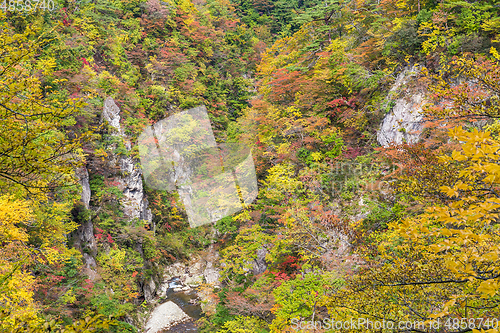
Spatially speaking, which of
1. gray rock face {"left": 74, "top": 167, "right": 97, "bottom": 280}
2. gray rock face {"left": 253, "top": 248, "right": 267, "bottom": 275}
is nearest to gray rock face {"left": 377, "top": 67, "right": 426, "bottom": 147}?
gray rock face {"left": 253, "top": 248, "right": 267, "bottom": 275}

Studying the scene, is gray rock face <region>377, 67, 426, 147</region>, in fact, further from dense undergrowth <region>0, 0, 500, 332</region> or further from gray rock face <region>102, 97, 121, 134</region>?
gray rock face <region>102, 97, 121, 134</region>

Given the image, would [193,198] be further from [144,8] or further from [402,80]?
[144,8]

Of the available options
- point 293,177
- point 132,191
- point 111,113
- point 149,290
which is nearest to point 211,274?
point 149,290

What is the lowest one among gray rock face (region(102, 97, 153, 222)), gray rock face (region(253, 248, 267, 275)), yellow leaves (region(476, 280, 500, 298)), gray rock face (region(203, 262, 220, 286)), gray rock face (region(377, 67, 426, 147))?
gray rock face (region(203, 262, 220, 286))

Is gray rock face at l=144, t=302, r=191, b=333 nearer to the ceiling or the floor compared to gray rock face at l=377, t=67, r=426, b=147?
nearer to the floor

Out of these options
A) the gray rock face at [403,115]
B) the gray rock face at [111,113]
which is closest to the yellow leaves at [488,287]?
the gray rock face at [403,115]

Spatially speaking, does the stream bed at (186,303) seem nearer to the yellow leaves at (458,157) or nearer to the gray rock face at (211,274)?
the gray rock face at (211,274)
